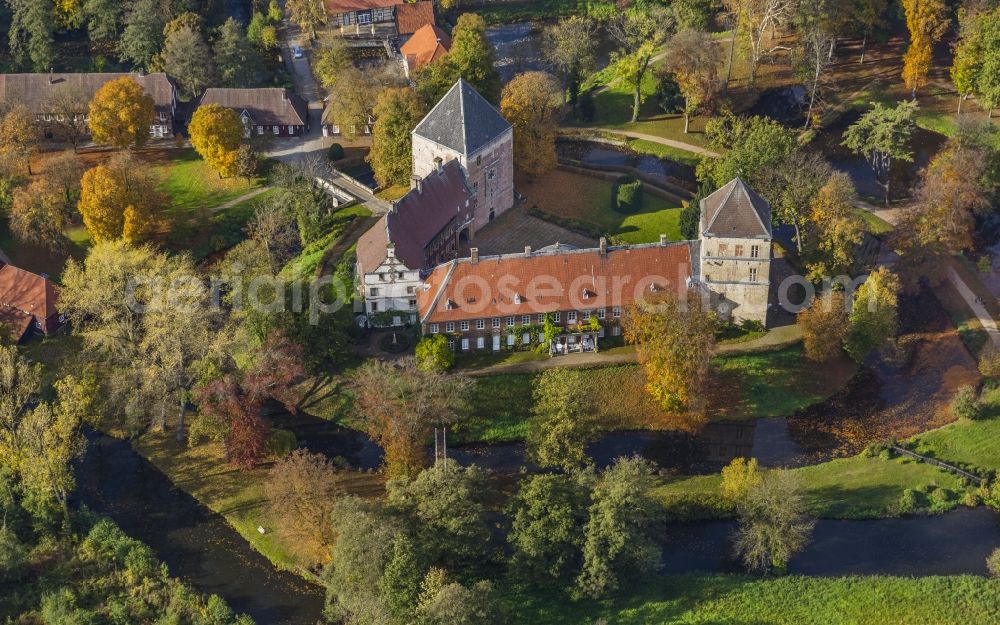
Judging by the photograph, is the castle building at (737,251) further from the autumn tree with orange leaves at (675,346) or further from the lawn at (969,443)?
the lawn at (969,443)

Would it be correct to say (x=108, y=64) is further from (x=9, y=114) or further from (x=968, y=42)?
(x=968, y=42)

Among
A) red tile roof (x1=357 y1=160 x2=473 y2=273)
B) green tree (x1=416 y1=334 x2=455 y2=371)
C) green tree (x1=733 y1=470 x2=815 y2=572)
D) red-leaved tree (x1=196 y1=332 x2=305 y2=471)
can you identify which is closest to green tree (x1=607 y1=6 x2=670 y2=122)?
red tile roof (x1=357 y1=160 x2=473 y2=273)

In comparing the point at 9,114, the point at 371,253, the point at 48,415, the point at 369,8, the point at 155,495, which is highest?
the point at 369,8

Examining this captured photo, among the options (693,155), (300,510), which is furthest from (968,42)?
(300,510)

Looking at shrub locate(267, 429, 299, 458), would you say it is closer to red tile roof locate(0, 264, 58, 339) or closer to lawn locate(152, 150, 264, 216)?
red tile roof locate(0, 264, 58, 339)

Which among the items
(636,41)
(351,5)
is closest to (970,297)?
(636,41)

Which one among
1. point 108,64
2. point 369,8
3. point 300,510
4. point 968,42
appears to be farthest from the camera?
point 369,8
